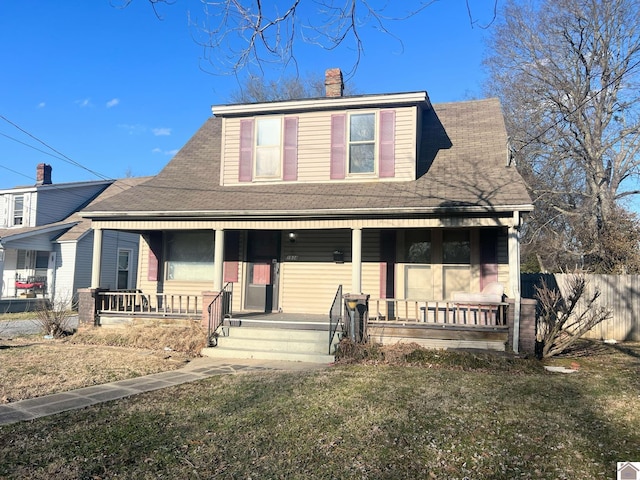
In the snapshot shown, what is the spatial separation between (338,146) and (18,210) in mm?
17099

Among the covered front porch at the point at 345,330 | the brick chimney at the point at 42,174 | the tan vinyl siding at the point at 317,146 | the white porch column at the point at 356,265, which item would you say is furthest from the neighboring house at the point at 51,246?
the white porch column at the point at 356,265

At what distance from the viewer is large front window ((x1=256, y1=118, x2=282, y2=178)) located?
12.1m

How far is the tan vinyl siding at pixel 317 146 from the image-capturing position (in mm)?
11172

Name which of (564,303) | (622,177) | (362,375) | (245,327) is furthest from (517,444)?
(622,177)

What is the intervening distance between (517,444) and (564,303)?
7591 mm

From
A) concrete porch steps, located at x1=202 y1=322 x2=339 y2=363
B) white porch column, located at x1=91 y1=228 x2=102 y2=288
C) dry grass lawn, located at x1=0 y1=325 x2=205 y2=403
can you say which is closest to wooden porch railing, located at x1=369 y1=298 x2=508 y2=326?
concrete porch steps, located at x1=202 y1=322 x2=339 y2=363

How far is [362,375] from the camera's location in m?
7.13

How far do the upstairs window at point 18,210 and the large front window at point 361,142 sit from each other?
1701 cm

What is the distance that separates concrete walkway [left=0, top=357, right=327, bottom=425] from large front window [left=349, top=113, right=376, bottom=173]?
17.2ft

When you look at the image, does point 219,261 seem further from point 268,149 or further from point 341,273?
point 268,149

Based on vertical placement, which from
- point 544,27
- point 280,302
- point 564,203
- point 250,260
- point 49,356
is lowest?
point 49,356

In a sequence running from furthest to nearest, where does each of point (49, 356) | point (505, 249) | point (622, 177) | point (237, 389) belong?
point (622, 177), point (505, 249), point (49, 356), point (237, 389)

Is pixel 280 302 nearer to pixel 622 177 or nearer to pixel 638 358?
pixel 638 358

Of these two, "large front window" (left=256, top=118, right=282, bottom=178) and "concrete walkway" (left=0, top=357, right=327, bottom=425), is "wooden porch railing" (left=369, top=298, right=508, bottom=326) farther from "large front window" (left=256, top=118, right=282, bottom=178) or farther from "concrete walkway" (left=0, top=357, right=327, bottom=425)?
"large front window" (left=256, top=118, right=282, bottom=178)
